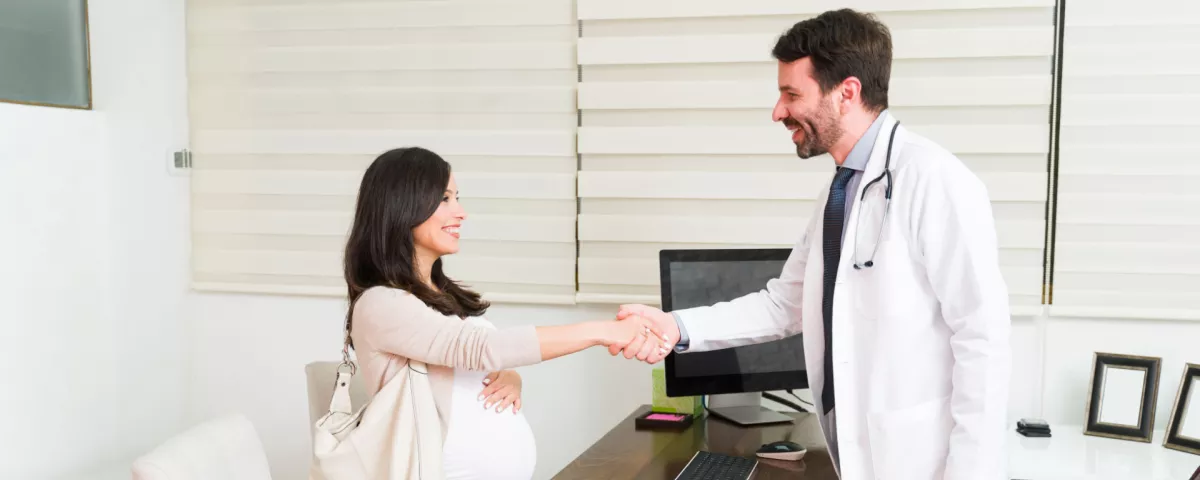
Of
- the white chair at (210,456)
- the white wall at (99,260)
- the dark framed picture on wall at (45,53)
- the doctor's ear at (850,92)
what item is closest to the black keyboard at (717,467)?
the doctor's ear at (850,92)

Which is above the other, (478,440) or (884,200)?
(884,200)

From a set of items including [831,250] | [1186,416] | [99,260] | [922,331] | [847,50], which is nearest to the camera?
[922,331]

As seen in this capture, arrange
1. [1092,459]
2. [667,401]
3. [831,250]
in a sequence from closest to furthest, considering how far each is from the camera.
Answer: [831,250] < [1092,459] < [667,401]

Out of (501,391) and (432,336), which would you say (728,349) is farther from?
(432,336)

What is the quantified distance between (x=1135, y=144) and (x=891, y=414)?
1.37 metres

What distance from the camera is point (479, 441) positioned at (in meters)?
2.00

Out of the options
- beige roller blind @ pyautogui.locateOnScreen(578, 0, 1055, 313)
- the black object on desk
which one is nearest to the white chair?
beige roller blind @ pyautogui.locateOnScreen(578, 0, 1055, 313)

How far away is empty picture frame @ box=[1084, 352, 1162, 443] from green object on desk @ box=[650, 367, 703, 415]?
100cm

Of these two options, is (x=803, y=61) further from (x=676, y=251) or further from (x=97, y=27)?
(x=97, y=27)

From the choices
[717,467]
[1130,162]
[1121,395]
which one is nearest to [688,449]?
[717,467]

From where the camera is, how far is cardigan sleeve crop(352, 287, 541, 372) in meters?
1.91

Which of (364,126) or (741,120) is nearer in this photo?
(741,120)

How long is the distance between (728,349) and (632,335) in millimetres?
371

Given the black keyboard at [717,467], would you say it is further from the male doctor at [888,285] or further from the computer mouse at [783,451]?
the male doctor at [888,285]
